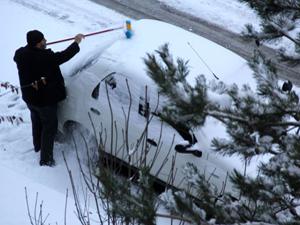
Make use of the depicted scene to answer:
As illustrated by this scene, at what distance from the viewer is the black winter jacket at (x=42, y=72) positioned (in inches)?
257

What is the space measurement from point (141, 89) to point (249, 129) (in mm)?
2856

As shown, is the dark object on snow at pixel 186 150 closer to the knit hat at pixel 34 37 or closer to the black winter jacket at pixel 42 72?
the black winter jacket at pixel 42 72

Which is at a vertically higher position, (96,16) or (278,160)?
(278,160)

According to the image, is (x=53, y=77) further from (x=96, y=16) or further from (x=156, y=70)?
(x=96, y=16)

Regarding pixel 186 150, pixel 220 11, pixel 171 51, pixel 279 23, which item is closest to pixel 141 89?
pixel 171 51

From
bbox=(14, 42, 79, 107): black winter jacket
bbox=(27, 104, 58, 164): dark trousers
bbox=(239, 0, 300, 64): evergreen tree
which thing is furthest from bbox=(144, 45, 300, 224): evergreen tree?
bbox=(27, 104, 58, 164): dark trousers

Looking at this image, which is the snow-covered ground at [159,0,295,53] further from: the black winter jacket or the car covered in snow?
the black winter jacket

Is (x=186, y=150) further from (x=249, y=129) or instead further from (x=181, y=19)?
(x=181, y=19)

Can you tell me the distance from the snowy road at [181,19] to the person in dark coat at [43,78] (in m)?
4.44

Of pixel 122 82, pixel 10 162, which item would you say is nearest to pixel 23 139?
pixel 10 162

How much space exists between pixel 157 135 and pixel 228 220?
2.68 m

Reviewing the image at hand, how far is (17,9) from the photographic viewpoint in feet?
38.4

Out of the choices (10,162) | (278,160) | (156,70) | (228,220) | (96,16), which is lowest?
(10,162)

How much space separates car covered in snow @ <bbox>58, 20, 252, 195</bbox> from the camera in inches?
238
